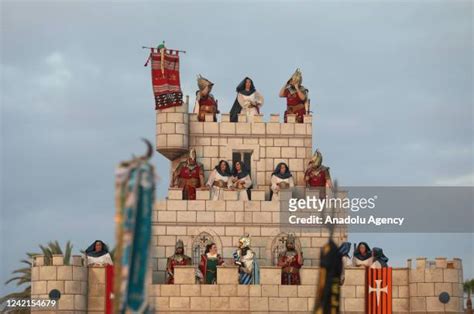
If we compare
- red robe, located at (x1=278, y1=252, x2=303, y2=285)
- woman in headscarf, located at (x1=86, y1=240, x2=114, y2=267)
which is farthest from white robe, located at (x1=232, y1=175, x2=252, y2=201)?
woman in headscarf, located at (x1=86, y1=240, x2=114, y2=267)

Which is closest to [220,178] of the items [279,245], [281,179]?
[281,179]

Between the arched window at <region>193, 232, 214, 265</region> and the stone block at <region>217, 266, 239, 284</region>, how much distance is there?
6.74 feet

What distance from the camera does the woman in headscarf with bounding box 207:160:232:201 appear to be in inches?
1848

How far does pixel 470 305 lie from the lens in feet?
216

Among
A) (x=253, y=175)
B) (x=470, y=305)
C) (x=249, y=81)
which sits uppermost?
(x=249, y=81)

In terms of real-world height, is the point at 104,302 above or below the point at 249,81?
below

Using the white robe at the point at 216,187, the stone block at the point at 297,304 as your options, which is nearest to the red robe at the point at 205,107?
the white robe at the point at 216,187

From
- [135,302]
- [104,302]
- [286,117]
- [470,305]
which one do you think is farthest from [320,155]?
[135,302]

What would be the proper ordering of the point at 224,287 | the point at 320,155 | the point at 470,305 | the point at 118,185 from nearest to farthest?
the point at 118,185 < the point at 224,287 < the point at 320,155 < the point at 470,305

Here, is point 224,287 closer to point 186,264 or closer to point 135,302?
point 186,264

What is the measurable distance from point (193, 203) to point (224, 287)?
3850mm

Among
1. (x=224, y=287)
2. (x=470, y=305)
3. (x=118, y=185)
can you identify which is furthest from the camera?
(x=470, y=305)

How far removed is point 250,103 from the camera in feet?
162

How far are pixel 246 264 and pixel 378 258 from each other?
5081 mm
